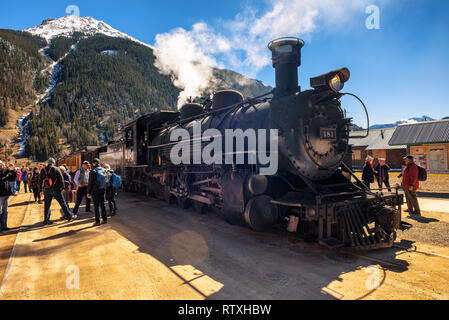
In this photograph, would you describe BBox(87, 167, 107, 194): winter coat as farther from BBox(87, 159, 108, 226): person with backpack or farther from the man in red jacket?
the man in red jacket

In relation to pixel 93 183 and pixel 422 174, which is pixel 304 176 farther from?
pixel 93 183

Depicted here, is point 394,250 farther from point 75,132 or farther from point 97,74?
point 97,74

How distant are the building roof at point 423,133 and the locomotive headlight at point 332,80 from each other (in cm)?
1950

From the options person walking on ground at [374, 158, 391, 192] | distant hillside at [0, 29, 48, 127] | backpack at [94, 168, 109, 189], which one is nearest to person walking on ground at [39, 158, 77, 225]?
backpack at [94, 168, 109, 189]

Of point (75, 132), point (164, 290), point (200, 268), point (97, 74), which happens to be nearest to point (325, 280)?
point (200, 268)

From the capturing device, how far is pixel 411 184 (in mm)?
6914

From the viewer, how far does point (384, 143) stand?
30.6 metres

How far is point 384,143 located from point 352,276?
32.3 metres

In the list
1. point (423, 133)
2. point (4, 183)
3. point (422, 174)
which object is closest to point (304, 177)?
point (422, 174)

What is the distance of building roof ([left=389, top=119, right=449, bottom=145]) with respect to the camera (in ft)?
64.7

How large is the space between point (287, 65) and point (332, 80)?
3.71 feet

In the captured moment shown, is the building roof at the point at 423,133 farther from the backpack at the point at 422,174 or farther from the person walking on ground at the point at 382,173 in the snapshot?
the backpack at the point at 422,174

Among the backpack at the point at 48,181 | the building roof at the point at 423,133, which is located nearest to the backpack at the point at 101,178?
the backpack at the point at 48,181
